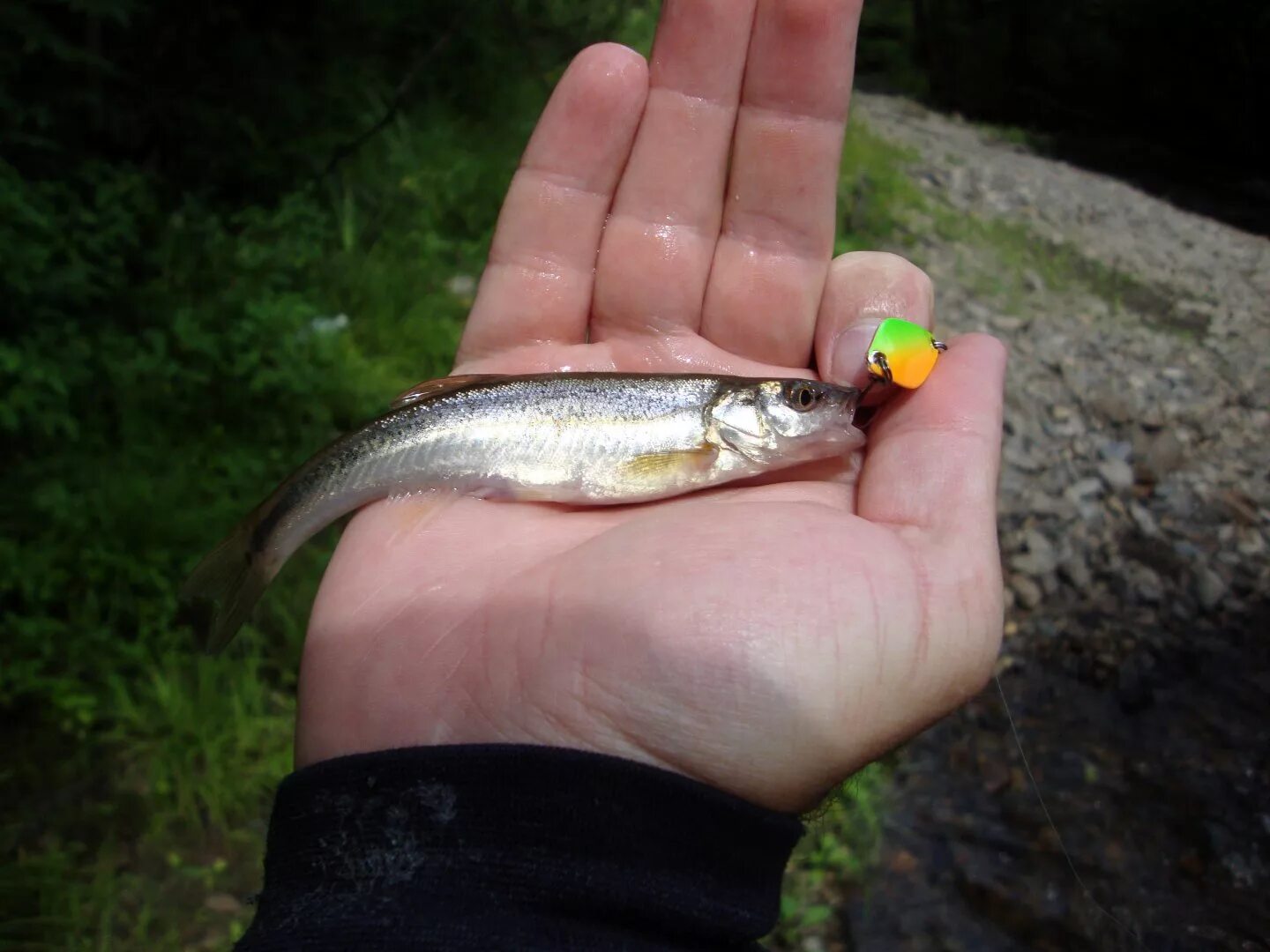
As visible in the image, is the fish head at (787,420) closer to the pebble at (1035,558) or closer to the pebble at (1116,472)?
the pebble at (1035,558)

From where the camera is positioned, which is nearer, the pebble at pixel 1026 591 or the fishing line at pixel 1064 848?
the fishing line at pixel 1064 848

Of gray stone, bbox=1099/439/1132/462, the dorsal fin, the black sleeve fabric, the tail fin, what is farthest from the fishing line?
the tail fin

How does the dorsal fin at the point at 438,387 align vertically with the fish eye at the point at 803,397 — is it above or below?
below

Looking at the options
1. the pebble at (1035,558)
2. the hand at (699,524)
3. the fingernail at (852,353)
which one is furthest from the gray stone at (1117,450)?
the fingernail at (852,353)

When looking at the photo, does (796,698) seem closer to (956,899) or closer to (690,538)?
(690,538)

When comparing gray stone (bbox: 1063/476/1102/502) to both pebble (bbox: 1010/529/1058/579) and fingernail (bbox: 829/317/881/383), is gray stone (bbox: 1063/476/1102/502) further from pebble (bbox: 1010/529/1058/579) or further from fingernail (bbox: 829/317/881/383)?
fingernail (bbox: 829/317/881/383)

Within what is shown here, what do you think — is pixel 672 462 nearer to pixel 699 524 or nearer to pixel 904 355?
pixel 699 524

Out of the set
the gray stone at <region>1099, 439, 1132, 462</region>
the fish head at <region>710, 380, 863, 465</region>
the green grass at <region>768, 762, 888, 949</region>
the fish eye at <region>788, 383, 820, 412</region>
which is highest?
the fish eye at <region>788, 383, 820, 412</region>
